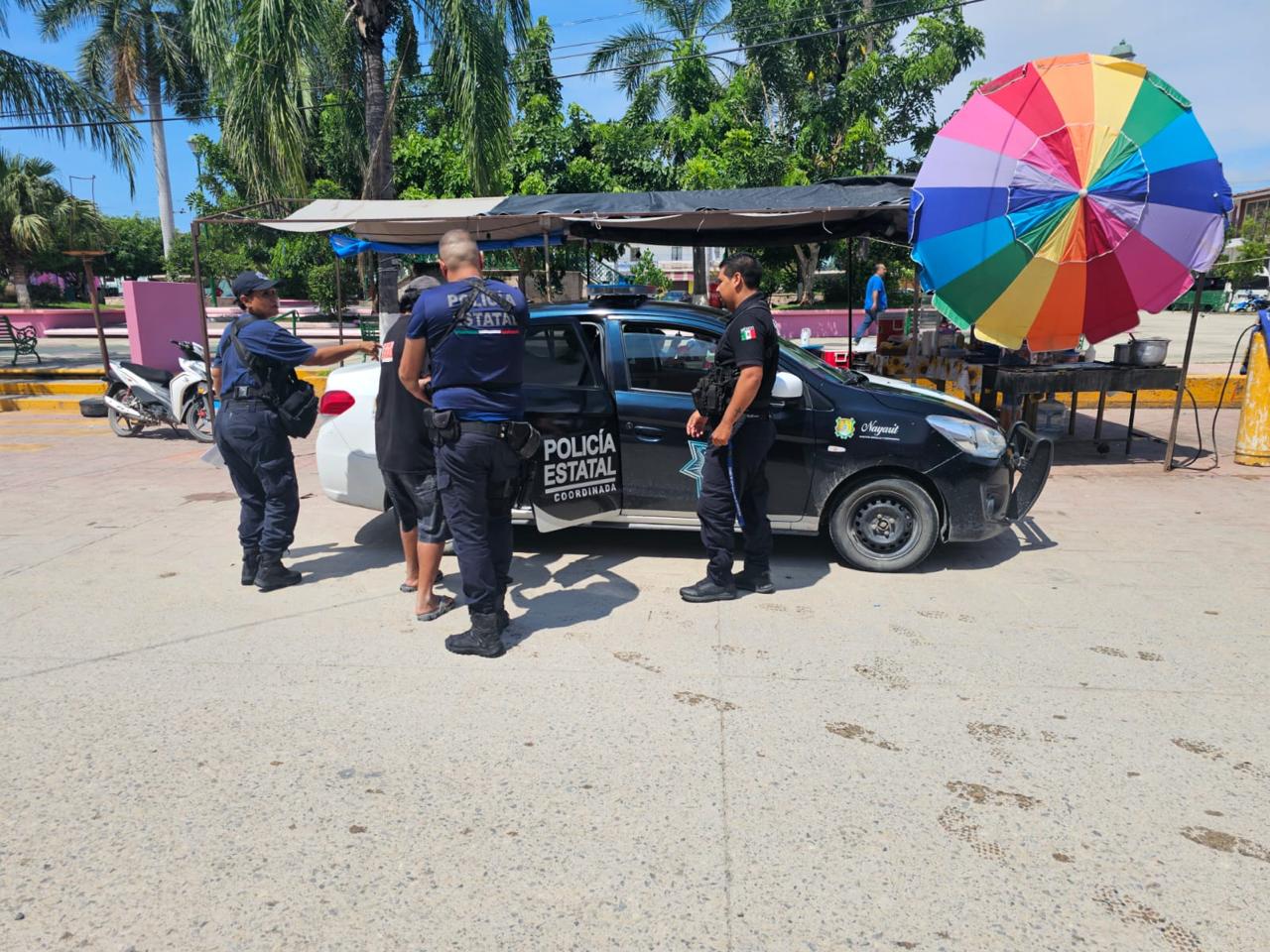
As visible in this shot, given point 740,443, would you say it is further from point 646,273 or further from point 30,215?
point 30,215

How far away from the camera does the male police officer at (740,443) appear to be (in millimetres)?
4488

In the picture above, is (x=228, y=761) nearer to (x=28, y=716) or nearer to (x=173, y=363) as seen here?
(x=28, y=716)

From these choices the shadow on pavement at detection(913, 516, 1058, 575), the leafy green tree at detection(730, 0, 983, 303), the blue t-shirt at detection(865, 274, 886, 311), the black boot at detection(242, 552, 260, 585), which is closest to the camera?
the black boot at detection(242, 552, 260, 585)

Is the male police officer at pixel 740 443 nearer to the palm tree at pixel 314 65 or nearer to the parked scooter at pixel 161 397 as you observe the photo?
the parked scooter at pixel 161 397

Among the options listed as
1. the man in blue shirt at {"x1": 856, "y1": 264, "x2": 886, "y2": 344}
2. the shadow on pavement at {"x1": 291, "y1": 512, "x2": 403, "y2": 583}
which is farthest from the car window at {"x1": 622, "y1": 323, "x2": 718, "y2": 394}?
the man in blue shirt at {"x1": 856, "y1": 264, "x2": 886, "y2": 344}

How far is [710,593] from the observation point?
Answer: 484cm

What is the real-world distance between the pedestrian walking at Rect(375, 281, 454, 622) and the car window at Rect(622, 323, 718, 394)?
1.34m

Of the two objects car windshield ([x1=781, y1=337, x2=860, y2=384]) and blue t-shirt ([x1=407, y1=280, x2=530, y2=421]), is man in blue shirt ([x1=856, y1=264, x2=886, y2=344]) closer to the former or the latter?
car windshield ([x1=781, y1=337, x2=860, y2=384])

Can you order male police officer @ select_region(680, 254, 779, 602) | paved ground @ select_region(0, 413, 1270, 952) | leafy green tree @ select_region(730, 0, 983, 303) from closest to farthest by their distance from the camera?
1. paved ground @ select_region(0, 413, 1270, 952)
2. male police officer @ select_region(680, 254, 779, 602)
3. leafy green tree @ select_region(730, 0, 983, 303)

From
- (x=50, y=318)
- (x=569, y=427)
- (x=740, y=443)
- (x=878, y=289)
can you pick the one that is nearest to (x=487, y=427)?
(x=569, y=427)

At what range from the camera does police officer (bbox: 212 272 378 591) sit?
15.9 ft

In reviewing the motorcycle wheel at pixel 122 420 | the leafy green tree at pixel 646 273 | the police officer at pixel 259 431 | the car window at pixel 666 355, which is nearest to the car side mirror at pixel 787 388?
the car window at pixel 666 355

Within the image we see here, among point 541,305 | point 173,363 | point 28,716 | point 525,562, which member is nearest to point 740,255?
point 541,305

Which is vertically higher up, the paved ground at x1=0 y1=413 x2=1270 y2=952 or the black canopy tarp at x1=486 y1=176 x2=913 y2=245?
the black canopy tarp at x1=486 y1=176 x2=913 y2=245
